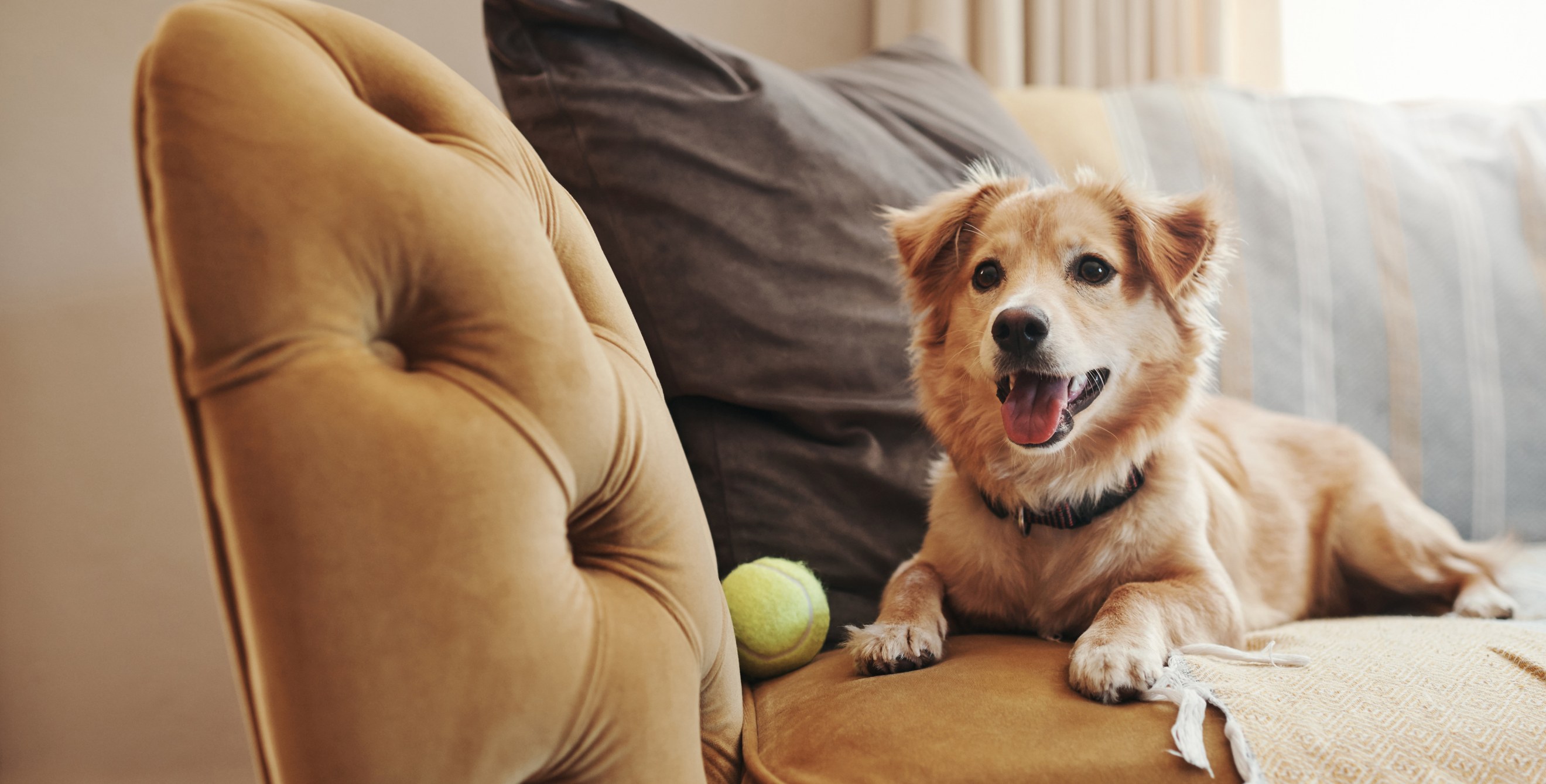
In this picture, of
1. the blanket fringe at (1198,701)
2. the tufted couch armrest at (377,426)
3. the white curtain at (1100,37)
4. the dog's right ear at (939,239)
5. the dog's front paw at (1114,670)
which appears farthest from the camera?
the white curtain at (1100,37)

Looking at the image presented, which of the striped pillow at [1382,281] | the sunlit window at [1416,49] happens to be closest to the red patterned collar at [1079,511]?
the striped pillow at [1382,281]

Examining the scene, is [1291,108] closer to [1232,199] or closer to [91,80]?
[1232,199]

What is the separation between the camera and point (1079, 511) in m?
1.17

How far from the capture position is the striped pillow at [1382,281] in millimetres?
1793

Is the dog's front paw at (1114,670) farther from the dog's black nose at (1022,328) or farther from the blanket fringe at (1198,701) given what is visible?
the dog's black nose at (1022,328)

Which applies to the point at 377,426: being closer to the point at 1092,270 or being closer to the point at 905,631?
the point at 905,631

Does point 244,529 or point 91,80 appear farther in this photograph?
point 91,80

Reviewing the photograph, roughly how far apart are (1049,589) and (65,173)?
6.03 ft

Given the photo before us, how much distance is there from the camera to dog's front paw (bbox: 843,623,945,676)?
100 centimetres

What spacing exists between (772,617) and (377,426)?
0.62 metres

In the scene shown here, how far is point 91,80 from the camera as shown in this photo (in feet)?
5.18

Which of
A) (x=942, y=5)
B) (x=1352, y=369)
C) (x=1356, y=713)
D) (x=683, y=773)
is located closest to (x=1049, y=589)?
(x=1356, y=713)

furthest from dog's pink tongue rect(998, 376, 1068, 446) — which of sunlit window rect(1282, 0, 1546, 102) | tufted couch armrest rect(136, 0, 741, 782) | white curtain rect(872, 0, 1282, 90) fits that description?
sunlit window rect(1282, 0, 1546, 102)

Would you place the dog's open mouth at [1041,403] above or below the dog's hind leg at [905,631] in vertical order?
above
